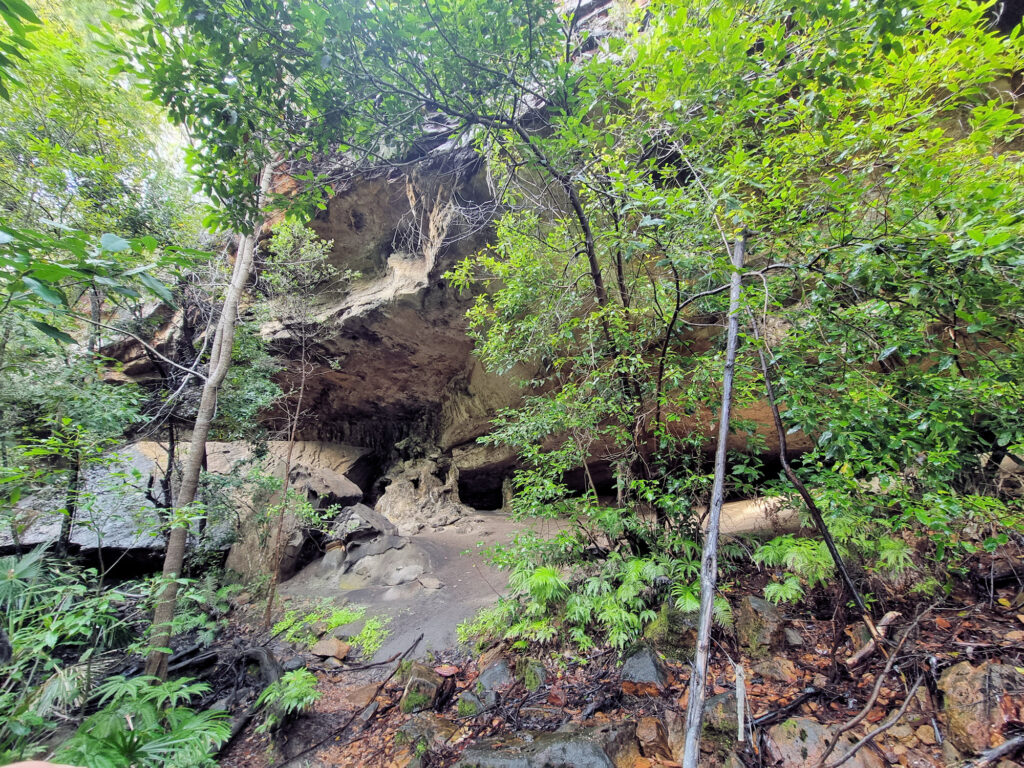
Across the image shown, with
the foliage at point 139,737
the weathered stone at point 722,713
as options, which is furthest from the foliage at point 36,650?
the weathered stone at point 722,713

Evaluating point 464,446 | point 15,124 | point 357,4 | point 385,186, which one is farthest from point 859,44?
point 464,446

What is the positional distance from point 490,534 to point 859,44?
9.53 meters

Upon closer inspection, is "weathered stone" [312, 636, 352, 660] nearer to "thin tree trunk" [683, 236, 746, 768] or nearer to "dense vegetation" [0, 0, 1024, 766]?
"dense vegetation" [0, 0, 1024, 766]

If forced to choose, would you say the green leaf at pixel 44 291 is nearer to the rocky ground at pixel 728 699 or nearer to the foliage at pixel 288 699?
the rocky ground at pixel 728 699

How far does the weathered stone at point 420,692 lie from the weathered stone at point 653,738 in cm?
192

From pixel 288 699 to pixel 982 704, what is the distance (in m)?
4.98

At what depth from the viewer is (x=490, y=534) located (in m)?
9.45

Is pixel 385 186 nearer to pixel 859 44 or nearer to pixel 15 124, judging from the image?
pixel 15 124

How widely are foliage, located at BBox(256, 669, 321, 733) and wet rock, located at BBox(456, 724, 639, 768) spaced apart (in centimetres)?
180

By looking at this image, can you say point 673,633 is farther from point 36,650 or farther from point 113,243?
point 36,650

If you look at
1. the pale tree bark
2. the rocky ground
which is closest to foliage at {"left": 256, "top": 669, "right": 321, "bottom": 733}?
the rocky ground

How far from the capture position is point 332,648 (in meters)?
4.95

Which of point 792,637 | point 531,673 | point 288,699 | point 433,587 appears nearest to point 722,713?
point 792,637

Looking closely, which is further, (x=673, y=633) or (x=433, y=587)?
(x=433, y=587)
